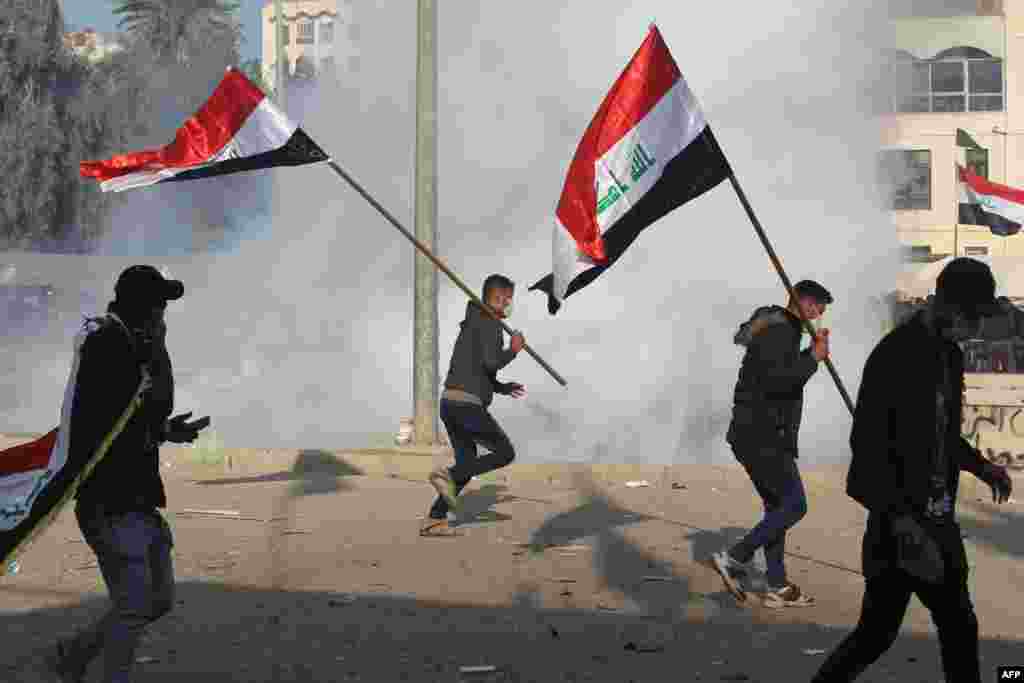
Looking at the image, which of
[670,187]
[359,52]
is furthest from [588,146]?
[359,52]

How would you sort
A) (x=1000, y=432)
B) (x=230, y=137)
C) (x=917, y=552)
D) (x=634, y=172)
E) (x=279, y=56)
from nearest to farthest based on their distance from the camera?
(x=917, y=552)
(x=634, y=172)
(x=230, y=137)
(x=1000, y=432)
(x=279, y=56)

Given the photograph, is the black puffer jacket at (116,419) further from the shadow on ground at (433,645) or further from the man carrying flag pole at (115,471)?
the shadow on ground at (433,645)

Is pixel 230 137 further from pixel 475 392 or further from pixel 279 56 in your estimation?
pixel 279 56

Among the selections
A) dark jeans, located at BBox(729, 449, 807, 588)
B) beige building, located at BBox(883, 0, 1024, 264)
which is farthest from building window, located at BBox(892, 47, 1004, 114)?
dark jeans, located at BBox(729, 449, 807, 588)

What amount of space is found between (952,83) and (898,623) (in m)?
44.1

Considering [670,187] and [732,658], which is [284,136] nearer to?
[670,187]

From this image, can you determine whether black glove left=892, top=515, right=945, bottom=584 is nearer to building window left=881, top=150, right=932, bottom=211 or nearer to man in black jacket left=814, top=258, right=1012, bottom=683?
man in black jacket left=814, top=258, right=1012, bottom=683

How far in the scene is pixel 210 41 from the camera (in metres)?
59.6

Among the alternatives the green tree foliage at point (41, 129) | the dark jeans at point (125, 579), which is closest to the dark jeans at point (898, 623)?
the dark jeans at point (125, 579)

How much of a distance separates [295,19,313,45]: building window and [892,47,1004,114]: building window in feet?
109

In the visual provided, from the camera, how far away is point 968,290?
495cm

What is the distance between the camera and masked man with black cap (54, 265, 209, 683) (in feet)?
17.7

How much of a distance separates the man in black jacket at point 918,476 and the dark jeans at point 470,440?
4.73m

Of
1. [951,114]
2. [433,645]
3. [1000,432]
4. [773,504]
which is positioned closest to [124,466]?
[433,645]
